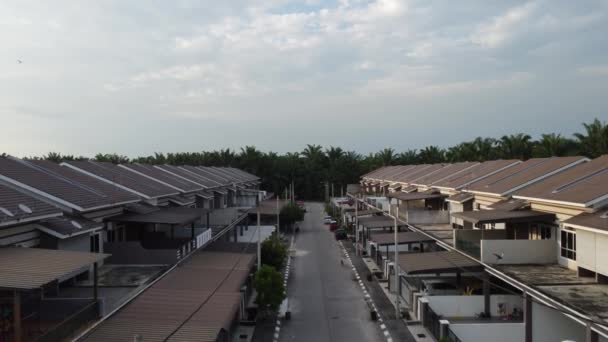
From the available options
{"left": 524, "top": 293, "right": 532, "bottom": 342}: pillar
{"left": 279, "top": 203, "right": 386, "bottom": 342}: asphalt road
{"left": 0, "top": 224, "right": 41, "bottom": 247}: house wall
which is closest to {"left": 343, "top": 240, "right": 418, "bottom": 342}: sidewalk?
Answer: {"left": 279, "top": 203, "right": 386, "bottom": 342}: asphalt road

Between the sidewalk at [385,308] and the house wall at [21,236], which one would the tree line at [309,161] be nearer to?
the sidewalk at [385,308]

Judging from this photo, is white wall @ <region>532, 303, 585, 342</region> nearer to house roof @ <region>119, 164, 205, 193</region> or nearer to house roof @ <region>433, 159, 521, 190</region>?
house roof @ <region>433, 159, 521, 190</region>

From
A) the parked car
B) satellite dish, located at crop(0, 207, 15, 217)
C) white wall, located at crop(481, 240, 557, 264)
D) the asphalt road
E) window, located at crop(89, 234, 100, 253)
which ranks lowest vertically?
the asphalt road

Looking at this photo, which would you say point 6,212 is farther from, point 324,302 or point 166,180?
point 166,180

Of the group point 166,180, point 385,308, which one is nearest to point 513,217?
point 385,308

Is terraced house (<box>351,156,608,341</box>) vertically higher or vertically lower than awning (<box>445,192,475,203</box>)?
lower

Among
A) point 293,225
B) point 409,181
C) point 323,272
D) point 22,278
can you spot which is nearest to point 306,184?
point 293,225

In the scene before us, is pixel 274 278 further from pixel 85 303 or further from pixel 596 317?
pixel 596 317
